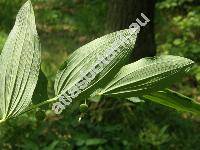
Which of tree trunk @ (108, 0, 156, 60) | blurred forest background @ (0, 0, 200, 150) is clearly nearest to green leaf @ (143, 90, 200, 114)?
blurred forest background @ (0, 0, 200, 150)

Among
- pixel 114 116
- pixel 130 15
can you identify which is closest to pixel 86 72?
pixel 114 116

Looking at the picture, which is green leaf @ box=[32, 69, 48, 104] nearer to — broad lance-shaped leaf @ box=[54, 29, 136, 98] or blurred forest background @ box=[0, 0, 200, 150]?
broad lance-shaped leaf @ box=[54, 29, 136, 98]

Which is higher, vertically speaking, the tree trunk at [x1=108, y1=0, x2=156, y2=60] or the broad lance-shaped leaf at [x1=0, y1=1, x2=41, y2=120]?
the tree trunk at [x1=108, y1=0, x2=156, y2=60]

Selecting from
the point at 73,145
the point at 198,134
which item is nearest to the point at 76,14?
the point at 198,134

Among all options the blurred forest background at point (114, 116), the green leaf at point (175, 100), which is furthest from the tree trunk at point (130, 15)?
the green leaf at point (175, 100)

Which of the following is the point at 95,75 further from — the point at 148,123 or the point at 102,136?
the point at 148,123

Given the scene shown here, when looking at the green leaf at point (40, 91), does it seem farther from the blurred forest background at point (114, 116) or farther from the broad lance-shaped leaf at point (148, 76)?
the blurred forest background at point (114, 116)

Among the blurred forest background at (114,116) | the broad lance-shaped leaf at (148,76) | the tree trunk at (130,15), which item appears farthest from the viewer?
the tree trunk at (130,15)
